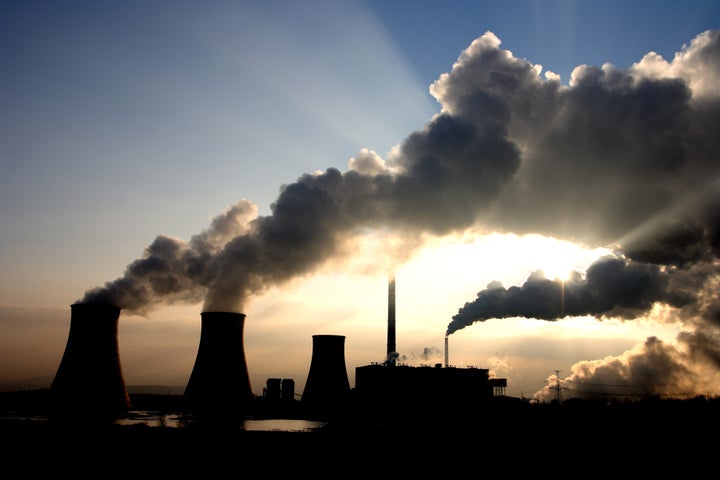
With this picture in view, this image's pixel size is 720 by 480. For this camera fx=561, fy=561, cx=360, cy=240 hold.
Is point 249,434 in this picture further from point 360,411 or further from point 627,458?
point 360,411

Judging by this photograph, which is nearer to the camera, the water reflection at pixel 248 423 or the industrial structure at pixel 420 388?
the water reflection at pixel 248 423

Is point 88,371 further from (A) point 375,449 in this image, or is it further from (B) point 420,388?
(B) point 420,388

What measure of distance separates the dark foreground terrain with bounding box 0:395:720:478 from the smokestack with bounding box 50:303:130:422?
61.1 inches

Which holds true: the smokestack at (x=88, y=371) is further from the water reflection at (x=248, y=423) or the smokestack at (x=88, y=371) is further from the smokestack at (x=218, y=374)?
the smokestack at (x=218, y=374)

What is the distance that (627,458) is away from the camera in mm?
15312

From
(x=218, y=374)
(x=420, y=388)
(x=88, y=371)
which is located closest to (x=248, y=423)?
(x=218, y=374)

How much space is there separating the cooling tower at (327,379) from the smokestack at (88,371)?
33.6 ft

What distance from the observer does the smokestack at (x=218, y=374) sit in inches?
1080

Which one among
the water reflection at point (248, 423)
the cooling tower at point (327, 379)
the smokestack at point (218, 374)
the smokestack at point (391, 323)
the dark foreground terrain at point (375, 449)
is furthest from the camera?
the smokestack at point (391, 323)

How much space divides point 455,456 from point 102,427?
1429 centimetres

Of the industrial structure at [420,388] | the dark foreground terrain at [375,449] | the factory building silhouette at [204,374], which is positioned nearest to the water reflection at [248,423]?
the factory building silhouette at [204,374]

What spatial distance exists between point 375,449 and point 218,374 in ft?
41.7

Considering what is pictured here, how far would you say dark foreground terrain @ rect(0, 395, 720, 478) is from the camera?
46.1ft

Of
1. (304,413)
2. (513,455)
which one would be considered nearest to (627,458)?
(513,455)
